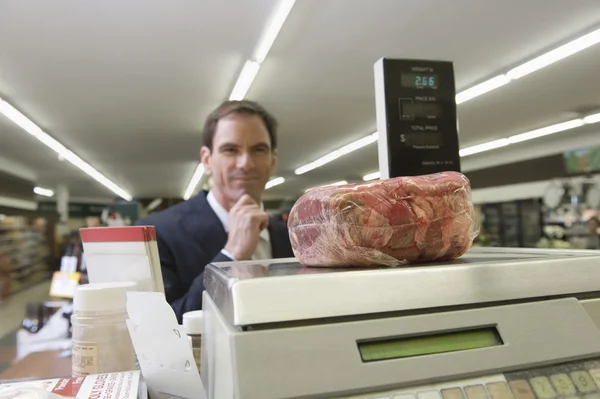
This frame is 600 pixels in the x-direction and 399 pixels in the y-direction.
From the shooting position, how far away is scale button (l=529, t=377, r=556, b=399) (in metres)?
0.40

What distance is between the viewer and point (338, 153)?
8516mm

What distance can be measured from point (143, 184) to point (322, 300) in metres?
13.0

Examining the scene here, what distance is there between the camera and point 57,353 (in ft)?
4.50

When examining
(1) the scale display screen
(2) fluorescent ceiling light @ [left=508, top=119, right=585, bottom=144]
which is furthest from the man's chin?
(2) fluorescent ceiling light @ [left=508, top=119, right=585, bottom=144]

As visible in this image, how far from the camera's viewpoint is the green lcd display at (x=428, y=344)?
40cm

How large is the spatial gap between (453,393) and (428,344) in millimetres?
43

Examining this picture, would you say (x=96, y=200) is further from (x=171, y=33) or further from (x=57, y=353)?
(x=57, y=353)

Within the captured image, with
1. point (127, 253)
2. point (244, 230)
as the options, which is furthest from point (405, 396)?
point (244, 230)

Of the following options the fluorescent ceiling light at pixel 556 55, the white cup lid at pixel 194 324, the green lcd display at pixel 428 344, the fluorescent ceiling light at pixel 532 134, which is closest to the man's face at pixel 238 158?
the white cup lid at pixel 194 324

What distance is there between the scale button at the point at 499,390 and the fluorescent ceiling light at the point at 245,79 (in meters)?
4.07

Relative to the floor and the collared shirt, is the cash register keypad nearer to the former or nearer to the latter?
the collared shirt

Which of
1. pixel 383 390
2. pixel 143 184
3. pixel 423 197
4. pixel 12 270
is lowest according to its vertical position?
pixel 12 270

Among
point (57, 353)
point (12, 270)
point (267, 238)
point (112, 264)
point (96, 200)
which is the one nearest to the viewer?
point (112, 264)

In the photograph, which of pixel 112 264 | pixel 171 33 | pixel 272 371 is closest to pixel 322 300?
pixel 272 371
